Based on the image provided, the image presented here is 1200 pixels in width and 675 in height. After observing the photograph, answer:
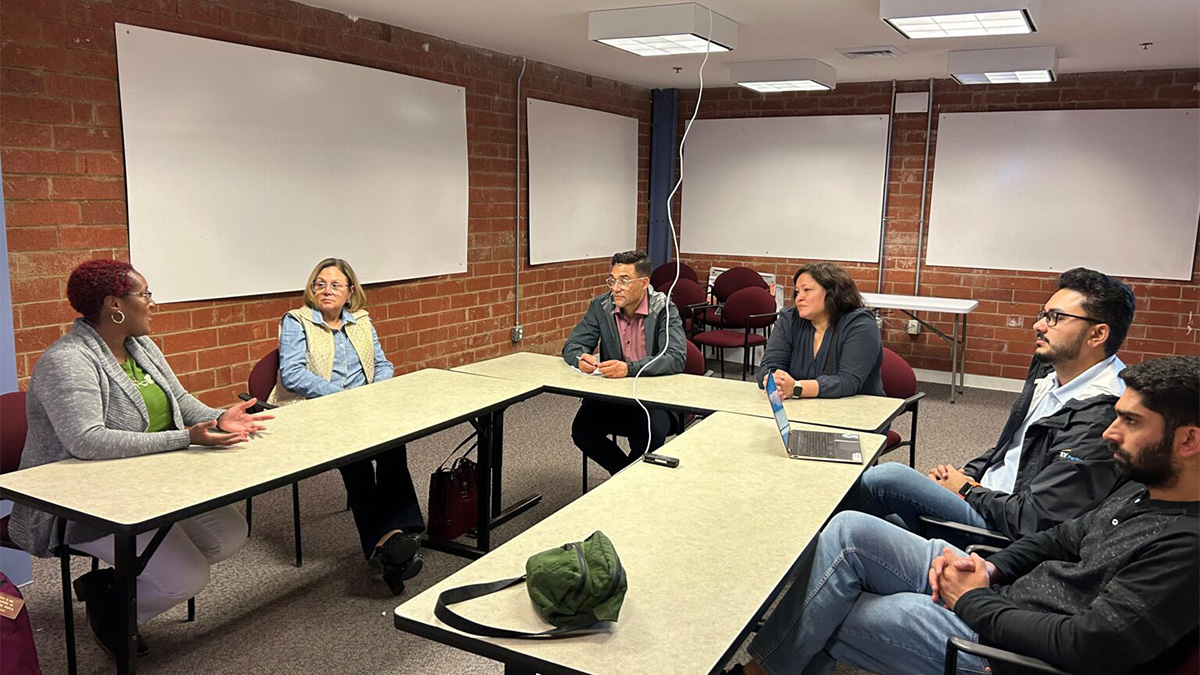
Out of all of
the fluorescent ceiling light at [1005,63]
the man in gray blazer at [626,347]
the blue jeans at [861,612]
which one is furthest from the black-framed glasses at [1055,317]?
the fluorescent ceiling light at [1005,63]

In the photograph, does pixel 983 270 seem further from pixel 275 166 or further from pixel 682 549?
pixel 682 549

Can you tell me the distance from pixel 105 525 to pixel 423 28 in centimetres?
385

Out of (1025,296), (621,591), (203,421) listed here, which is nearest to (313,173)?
(203,421)

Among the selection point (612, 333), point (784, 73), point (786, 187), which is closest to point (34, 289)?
point (612, 333)

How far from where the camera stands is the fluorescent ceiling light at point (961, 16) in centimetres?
383

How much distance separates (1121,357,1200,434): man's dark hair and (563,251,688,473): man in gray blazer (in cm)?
212

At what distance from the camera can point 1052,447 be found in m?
2.21

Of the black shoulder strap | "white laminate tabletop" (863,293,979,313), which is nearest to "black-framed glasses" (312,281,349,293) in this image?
the black shoulder strap

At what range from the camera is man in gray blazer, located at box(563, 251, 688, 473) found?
3.65 metres

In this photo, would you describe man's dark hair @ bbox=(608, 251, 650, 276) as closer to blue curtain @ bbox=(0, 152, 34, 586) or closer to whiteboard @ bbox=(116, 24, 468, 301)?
whiteboard @ bbox=(116, 24, 468, 301)

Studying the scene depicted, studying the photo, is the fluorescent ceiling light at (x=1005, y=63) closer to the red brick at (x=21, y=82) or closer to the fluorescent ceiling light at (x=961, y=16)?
the fluorescent ceiling light at (x=961, y=16)

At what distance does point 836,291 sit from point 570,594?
222 centimetres

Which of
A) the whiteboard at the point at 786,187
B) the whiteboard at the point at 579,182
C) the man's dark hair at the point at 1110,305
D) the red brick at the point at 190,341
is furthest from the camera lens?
the whiteboard at the point at 786,187

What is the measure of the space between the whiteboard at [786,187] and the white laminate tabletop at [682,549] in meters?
4.92
